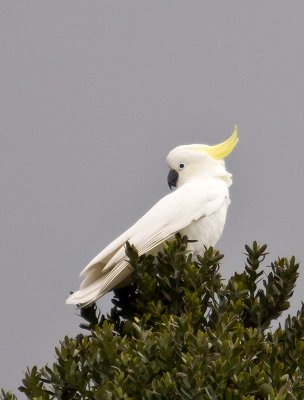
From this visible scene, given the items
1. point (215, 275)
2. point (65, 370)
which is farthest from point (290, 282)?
point (65, 370)

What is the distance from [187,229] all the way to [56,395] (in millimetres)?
1498

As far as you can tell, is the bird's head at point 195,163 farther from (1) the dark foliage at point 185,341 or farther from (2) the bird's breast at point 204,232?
(1) the dark foliage at point 185,341

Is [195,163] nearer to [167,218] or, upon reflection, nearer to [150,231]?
[167,218]

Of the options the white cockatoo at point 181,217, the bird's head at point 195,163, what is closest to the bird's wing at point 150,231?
the white cockatoo at point 181,217

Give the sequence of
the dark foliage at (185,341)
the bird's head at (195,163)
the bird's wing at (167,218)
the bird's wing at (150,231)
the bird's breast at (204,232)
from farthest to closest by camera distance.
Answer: the bird's head at (195,163)
the bird's breast at (204,232)
the bird's wing at (167,218)
the bird's wing at (150,231)
the dark foliage at (185,341)

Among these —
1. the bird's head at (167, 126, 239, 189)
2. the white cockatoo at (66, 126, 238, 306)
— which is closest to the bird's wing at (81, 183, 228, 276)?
the white cockatoo at (66, 126, 238, 306)

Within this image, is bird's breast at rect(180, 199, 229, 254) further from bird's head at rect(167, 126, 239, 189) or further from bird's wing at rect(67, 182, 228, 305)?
bird's head at rect(167, 126, 239, 189)

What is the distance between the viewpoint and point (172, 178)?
7883 millimetres

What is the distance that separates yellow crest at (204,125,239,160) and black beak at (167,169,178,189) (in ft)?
0.81

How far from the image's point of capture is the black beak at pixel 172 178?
25.8 ft

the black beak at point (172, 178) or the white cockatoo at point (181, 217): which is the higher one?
the black beak at point (172, 178)

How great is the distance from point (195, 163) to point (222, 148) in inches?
9.0

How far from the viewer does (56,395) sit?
20.9ft

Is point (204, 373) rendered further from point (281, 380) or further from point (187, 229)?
point (187, 229)
